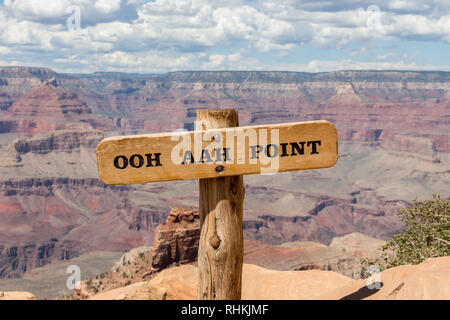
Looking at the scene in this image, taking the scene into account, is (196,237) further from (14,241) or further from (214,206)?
(14,241)

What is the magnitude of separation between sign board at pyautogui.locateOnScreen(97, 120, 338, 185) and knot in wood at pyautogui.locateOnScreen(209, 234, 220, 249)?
2.22 ft

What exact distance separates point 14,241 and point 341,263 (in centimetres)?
9623

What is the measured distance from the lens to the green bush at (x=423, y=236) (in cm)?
1153

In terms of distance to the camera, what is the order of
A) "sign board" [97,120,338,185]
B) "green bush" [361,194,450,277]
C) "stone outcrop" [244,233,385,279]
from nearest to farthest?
"sign board" [97,120,338,185]
"green bush" [361,194,450,277]
"stone outcrop" [244,233,385,279]

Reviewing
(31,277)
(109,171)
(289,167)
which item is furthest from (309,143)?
(31,277)

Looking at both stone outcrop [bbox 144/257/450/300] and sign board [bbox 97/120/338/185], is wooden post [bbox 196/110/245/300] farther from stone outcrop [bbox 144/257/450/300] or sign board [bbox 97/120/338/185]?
stone outcrop [bbox 144/257/450/300]

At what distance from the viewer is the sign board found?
4766 millimetres

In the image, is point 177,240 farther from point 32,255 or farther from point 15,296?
point 32,255

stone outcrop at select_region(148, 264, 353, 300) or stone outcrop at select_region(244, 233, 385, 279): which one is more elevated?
stone outcrop at select_region(148, 264, 353, 300)

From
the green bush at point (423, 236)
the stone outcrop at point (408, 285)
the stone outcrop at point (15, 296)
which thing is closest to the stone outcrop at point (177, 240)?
the green bush at point (423, 236)

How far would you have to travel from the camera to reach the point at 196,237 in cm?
3847

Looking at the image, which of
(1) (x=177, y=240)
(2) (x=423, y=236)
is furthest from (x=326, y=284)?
(1) (x=177, y=240)

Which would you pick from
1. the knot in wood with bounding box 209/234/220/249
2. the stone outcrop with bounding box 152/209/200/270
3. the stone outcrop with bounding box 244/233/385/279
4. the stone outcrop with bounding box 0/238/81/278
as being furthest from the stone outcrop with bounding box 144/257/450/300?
the stone outcrop with bounding box 0/238/81/278

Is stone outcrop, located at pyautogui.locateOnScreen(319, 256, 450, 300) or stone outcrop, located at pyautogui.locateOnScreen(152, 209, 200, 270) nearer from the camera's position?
stone outcrop, located at pyautogui.locateOnScreen(319, 256, 450, 300)
